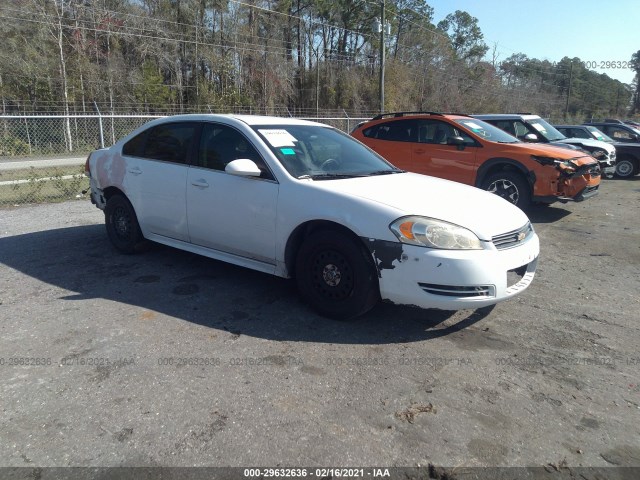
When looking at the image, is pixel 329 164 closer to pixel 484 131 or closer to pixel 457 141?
pixel 457 141

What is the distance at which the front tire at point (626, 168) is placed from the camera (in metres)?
14.6

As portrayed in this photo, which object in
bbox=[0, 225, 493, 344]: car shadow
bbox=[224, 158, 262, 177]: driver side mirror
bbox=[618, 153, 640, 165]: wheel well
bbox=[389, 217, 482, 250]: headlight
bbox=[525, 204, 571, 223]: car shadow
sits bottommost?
bbox=[0, 225, 493, 344]: car shadow

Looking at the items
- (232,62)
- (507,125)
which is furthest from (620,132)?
(232,62)

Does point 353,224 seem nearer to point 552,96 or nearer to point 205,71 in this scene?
point 205,71

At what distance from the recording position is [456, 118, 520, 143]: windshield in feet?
27.9

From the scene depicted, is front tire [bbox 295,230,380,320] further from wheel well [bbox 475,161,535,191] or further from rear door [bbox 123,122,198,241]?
wheel well [bbox 475,161,535,191]

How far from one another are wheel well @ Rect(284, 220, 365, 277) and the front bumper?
0.48 metres

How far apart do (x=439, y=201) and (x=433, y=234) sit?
0.52 metres

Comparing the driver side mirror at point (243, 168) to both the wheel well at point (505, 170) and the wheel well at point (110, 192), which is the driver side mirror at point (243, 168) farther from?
the wheel well at point (505, 170)

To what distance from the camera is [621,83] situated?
7581cm

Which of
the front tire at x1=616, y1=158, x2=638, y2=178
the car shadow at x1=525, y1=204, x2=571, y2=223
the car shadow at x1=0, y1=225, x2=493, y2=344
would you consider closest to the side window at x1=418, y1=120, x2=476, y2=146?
the car shadow at x1=525, y1=204, x2=571, y2=223

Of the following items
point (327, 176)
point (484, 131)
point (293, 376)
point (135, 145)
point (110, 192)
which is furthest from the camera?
point (484, 131)

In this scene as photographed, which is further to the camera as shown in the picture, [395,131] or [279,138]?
[395,131]

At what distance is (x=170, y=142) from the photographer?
5141 millimetres
